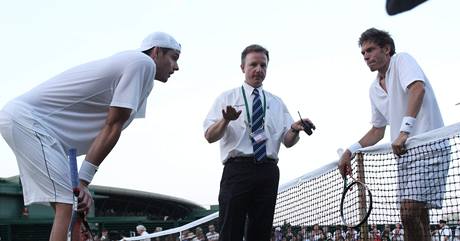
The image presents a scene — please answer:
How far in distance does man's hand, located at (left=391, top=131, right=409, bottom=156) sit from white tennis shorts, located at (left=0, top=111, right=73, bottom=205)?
2685 mm

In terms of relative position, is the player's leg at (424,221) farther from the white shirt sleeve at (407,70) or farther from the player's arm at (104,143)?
the player's arm at (104,143)

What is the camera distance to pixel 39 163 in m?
3.90

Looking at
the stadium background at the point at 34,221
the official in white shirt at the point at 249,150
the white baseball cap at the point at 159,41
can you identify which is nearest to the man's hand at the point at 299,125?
the official in white shirt at the point at 249,150

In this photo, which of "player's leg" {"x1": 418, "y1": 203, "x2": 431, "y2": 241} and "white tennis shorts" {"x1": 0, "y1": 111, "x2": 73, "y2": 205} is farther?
"player's leg" {"x1": 418, "y1": 203, "x2": 431, "y2": 241}

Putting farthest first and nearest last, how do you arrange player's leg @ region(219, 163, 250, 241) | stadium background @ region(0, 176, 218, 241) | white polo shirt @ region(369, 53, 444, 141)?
stadium background @ region(0, 176, 218, 241), player's leg @ region(219, 163, 250, 241), white polo shirt @ region(369, 53, 444, 141)

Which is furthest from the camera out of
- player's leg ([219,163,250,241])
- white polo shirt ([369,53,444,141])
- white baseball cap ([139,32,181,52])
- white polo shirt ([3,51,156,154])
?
player's leg ([219,163,250,241])

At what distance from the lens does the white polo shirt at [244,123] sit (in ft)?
18.0

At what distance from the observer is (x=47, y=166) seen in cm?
388

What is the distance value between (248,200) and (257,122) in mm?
752

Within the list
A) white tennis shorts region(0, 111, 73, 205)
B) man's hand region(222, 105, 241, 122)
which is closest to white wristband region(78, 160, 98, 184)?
white tennis shorts region(0, 111, 73, 205)

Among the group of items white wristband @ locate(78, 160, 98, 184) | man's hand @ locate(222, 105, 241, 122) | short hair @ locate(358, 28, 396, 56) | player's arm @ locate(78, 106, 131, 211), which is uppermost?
short hair @ locate(358, 28, 396, 56)

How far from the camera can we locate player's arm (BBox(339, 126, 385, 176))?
18.7 ft

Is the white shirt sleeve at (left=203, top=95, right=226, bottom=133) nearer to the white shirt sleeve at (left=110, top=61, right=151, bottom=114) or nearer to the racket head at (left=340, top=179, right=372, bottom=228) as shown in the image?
the racket head at (left=340, top=179, right=372, bottom=228)

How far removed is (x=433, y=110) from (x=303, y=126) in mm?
1151
